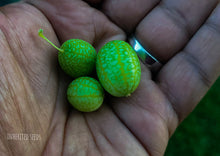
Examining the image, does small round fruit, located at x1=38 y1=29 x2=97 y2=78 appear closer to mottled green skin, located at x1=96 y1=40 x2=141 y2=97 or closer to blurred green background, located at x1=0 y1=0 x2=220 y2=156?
mottled green skin, located at x1=96 y1=40 x2=141 y2=97

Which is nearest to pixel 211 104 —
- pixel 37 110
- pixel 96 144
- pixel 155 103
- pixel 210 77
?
pixel 210 77

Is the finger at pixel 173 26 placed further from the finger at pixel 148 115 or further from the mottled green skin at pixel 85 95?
the mottled green skin at pixel 85 95

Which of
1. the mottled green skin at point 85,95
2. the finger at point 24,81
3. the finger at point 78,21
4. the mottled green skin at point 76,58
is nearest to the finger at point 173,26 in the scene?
the finger at point 78,21

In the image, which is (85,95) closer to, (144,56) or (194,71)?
(144,56)

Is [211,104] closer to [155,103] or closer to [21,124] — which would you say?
[155,103]

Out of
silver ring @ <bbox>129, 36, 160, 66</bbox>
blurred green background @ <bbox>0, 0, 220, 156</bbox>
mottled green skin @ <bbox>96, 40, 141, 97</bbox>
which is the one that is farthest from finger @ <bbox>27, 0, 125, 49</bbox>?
blurred green background @ <bbox>0, 0, 220, 156</bbox>

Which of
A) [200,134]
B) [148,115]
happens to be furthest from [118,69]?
[200,134]
